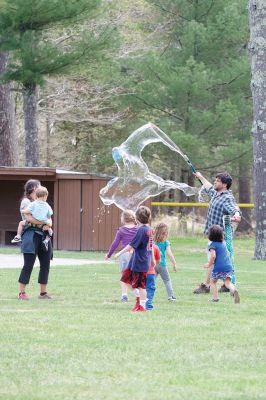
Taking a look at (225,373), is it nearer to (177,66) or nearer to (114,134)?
(177,66)

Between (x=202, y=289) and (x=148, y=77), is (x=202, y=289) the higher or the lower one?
the lower one

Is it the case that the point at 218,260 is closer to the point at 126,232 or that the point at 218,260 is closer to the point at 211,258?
the point at 211,258

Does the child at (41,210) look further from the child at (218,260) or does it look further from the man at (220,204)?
the man at (220,204)

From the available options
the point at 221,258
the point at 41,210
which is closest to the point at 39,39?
the point at 41,210

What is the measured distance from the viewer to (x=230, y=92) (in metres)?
43.4

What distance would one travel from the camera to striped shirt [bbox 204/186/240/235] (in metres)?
15.2

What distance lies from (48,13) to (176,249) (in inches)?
354

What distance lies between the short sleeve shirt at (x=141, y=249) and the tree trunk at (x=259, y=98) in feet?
49.6

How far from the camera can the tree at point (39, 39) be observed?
33375 millimetres

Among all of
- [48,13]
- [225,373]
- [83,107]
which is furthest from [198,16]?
[225,373]

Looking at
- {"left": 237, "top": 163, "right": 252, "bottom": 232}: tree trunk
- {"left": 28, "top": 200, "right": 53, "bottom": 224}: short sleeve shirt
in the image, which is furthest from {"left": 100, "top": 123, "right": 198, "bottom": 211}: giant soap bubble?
{"left": 237, "top": 163, "right": 252, "bottom": 232}: tree trunk

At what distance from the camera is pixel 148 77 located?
42.3m

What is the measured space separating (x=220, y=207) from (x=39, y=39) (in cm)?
2037

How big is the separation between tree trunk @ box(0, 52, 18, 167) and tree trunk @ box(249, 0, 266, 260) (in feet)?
41.7
